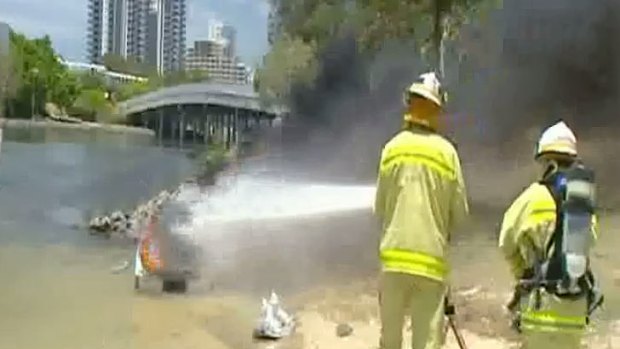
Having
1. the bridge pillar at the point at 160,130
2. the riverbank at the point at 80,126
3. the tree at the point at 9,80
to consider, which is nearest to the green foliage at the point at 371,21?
the bridge pillar at the point at 160,130

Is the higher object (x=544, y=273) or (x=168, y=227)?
(x=544, y=273)

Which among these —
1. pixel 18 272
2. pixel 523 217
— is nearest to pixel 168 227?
pixel 18 272

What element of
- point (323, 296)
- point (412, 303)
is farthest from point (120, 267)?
point (412, 303)

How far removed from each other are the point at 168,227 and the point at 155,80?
325 feet

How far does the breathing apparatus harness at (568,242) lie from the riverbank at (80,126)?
100160mm

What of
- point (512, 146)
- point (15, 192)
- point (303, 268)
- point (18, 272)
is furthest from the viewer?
point (15, 192)

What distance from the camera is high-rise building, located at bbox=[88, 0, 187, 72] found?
17275 centimetres

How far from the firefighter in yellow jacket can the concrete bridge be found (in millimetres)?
43586

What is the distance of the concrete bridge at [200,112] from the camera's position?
209 ft

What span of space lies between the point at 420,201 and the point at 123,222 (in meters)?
26.6

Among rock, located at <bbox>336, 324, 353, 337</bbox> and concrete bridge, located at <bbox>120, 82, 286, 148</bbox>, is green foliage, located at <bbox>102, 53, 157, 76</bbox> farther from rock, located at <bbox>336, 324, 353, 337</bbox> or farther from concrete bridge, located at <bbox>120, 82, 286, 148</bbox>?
rock, located at <bbox>336, 324, 353, 337</bbox>

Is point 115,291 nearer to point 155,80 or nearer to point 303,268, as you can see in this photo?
point 303,268

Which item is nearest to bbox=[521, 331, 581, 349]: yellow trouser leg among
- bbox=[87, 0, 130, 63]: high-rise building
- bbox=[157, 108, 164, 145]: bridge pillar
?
bbox=[157, 108, 164, 145]: bridge pillar

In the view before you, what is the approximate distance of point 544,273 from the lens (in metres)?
4.99
